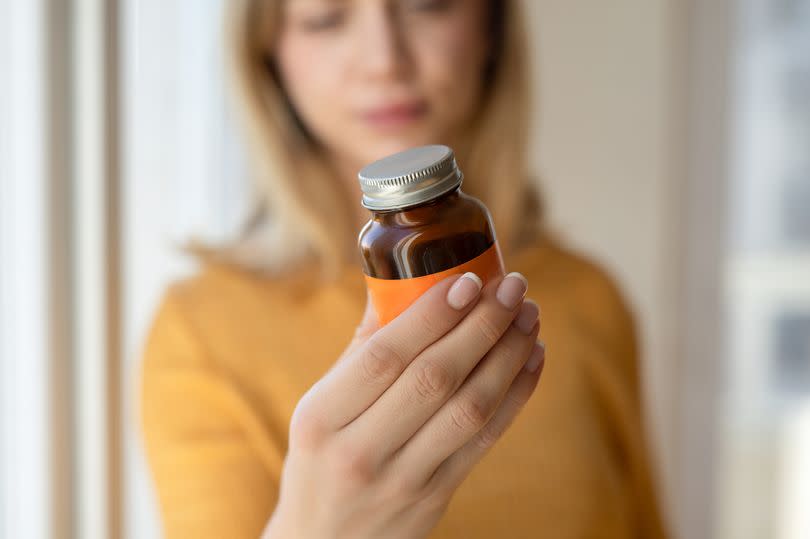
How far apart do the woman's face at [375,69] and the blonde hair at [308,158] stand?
0.09 feet

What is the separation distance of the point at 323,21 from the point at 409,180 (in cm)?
25

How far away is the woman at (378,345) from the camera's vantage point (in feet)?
0.99

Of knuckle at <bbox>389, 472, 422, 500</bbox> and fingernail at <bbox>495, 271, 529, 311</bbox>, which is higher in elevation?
fingernail at <bbox>495, 271, 529, 311</bbox>

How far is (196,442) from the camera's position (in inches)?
17.4

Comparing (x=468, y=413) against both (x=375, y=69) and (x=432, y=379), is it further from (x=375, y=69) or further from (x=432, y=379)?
(x=375, y=69)

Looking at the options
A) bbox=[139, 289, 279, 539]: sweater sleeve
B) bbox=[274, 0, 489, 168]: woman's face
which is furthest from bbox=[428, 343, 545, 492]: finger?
bbox=[274, 0, 489, 168]: woman's face

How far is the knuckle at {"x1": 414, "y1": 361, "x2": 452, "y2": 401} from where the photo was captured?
0.29m

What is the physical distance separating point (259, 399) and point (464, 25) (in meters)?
0.30

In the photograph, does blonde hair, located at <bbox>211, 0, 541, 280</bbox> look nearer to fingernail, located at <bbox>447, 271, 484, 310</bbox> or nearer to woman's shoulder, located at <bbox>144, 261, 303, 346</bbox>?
woman's shoulder, located at <bbox>144, 261, 303, 346</bbox>

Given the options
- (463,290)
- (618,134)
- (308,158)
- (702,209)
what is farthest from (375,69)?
(702,209)

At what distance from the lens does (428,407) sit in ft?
0.97

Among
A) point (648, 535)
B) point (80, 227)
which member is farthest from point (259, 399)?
point (648, 535)

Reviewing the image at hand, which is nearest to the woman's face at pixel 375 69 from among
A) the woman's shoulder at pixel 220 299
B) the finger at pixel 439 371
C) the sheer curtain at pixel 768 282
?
the woman's shoulder at pixel 220 299

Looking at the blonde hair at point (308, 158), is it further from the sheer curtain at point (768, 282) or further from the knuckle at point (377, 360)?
the sheer curtain at point (768, 282)
